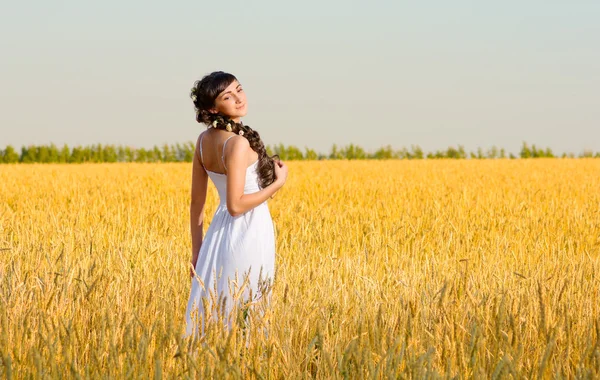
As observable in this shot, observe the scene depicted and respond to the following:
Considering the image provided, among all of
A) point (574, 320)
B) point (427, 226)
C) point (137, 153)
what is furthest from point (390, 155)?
point (574, 320)

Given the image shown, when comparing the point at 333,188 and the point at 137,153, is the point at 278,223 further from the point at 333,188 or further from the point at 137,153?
the point at 137,153

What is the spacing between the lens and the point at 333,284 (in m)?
4.68

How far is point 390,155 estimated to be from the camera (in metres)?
33.6

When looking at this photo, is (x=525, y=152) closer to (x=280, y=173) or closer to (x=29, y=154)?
(x=29, y=154)

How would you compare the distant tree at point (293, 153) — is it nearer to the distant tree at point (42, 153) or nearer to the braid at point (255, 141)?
the distant tree at point (42, 153)

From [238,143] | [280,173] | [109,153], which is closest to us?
[238,143]

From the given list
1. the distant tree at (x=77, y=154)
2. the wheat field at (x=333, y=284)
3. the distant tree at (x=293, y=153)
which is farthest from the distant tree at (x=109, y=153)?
the wheat field at (x=333, y=284)

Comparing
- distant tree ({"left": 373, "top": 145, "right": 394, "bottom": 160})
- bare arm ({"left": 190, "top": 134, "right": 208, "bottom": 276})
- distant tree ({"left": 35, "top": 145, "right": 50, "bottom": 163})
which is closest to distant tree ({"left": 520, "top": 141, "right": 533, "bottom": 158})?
distant tree ({"left": 373, "top": 145, "right": 394, "bottom": 160})

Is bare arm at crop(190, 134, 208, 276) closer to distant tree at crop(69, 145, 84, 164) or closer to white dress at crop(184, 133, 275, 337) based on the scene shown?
white dress at crop(184, 133, 275, 337)

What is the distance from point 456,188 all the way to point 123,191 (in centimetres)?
578

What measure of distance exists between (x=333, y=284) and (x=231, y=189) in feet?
5.37

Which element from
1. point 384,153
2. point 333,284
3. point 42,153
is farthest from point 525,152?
point 333,284

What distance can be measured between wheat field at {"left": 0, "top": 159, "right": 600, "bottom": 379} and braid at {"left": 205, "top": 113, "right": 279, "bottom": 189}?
0.59 metres

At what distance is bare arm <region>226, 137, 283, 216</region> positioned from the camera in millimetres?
3250
